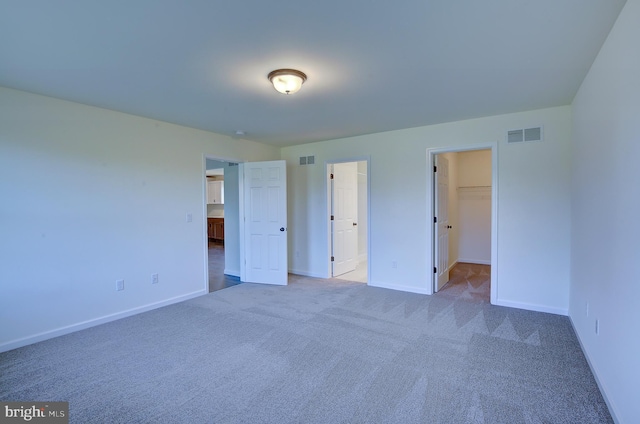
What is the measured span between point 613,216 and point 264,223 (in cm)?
428

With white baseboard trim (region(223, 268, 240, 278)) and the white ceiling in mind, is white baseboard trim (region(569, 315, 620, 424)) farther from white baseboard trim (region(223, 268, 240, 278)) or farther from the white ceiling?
white baseboard trim (region(223, 268, 240, 278))

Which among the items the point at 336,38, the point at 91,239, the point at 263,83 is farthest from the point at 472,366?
the point at 91,239

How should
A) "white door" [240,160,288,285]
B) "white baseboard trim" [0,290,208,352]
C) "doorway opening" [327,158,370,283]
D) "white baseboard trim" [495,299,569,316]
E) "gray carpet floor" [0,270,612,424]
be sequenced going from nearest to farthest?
1. "gray carpet floor" [0,270,612,424]
2. "white baseboard trim" [0,290,208,352]
3. "white baseboard trim" [495,299,569,316]
4. "white door" [240,160,288,285]
5. "doorway opening" [327,158,370,283]

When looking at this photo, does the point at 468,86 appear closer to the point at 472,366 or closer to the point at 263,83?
the point at 263,83

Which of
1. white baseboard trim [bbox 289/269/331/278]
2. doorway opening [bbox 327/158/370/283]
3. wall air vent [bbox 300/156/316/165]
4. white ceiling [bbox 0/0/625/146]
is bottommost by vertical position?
white baseboard trim [bbox 289/269/331/278]

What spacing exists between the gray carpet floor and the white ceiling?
242 centimetres

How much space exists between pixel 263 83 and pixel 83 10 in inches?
53.0

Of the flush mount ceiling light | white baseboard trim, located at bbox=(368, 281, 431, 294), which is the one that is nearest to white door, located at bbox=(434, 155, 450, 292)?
white baseboard trim, located at bbox=(368, 281, 431, 294)

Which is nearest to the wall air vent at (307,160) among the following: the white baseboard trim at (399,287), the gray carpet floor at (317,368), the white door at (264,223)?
the white door at (264,223)

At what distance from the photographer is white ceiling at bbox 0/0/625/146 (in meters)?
1.77

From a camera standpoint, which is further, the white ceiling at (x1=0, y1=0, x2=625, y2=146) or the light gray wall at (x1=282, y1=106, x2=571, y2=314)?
the light gray wall at (x1=282, y1=106, x2=571, y2=314)

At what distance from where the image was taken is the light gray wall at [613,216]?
1.61m

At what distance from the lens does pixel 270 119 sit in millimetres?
3979

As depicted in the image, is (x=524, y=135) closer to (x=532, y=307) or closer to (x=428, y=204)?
(x=428, y=204)
